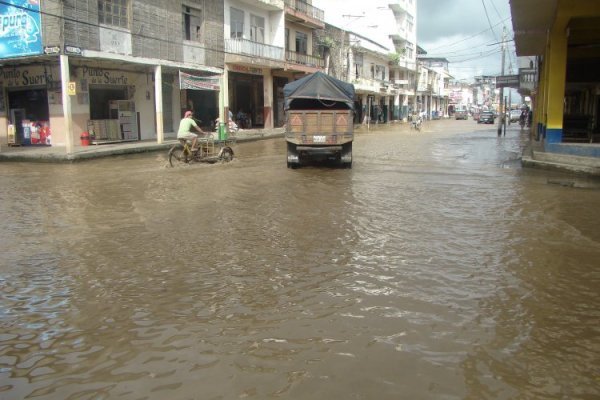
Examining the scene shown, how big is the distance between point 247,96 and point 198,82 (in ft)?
29.1

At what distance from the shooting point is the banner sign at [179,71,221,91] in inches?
1032

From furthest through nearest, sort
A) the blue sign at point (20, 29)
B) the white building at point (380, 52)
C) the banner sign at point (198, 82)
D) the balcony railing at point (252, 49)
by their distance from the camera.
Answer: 1. the white building at point (380, 52)
2. the balcony railing at point (252, 49)
3. the banner sign at point (198, 82)
4. the blue sign at point (20, 29)

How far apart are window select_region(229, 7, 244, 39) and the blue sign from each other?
40.8ft

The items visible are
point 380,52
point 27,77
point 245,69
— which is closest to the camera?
point 27,77

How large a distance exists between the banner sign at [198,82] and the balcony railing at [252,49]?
7.45 ft

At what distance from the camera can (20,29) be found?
66.3 ft

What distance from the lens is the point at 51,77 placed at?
2248cm

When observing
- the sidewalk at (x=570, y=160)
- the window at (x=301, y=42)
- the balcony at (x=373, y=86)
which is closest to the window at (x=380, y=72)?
the balcony at (x=373, y=86)

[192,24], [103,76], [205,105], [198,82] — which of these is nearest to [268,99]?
[205,105]

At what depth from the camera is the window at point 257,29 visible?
33094 millimetres

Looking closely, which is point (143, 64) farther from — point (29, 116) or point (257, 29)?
point (257, 29)

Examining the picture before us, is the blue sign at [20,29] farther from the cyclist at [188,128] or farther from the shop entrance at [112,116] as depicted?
the cyclist at [188,128]

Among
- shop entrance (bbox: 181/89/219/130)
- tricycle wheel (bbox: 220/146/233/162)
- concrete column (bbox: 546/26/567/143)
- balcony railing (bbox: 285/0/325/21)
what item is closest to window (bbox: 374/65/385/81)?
balcony railing (bbox: 285/0/325/21)

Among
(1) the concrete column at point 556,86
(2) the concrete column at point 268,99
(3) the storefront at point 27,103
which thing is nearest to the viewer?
(1) the concrete column at point 556,86
